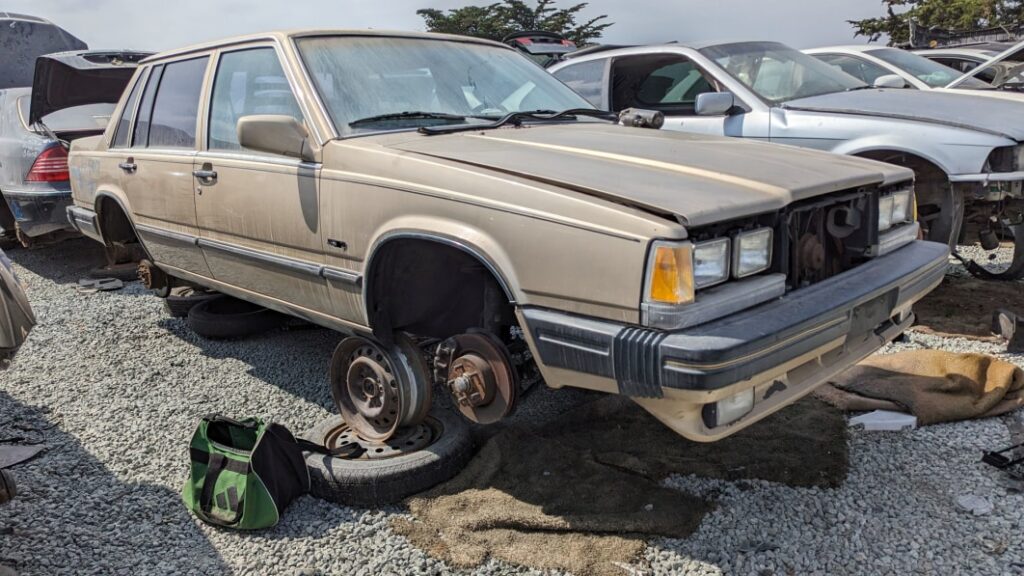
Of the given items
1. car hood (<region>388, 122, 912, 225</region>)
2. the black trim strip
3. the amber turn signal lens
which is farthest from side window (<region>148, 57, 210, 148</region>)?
the amber turn signal lens

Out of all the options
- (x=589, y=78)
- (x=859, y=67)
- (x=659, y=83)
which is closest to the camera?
(x=659, y=83)

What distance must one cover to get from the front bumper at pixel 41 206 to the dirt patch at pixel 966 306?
21.5ft

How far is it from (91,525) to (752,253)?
8.45 ft

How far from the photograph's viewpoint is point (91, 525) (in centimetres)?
274

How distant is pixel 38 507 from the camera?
2.87 m

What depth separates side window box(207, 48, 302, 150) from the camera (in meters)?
3.27

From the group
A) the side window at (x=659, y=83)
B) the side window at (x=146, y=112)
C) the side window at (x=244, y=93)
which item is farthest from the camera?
the side window at (x=659, y=83)

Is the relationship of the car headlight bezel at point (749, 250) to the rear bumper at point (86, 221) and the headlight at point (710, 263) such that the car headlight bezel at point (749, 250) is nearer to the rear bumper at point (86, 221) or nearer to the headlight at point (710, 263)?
the headlight at point (710, 263)

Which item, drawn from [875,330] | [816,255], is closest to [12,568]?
[816,255]

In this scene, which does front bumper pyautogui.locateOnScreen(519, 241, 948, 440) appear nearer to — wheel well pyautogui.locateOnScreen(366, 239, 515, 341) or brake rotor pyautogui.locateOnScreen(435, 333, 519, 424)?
brake rotor pyautogui.locateOnScreen(435, 333, 519, 424)

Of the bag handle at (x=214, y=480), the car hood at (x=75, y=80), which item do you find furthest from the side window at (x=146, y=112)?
the bag handle at (x=214, y=480)

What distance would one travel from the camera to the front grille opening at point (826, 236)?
243cm

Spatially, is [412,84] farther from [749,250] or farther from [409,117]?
[749,250]

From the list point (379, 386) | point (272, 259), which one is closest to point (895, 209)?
point (379, 386)
